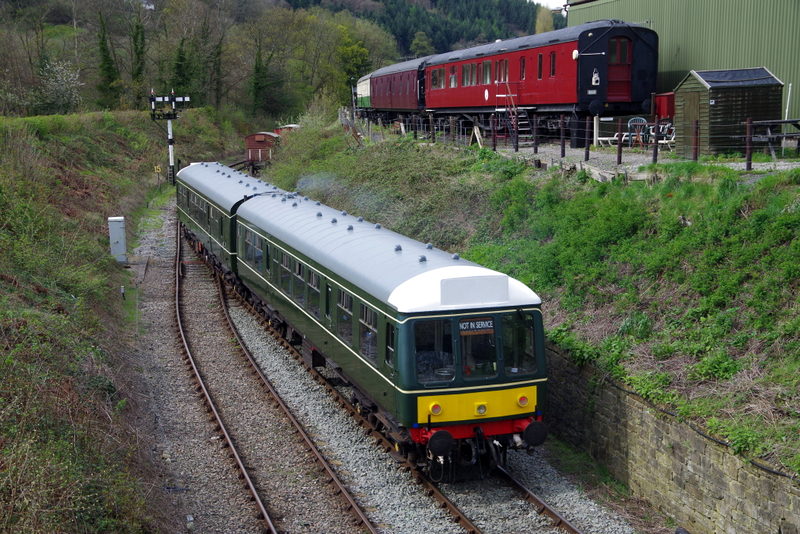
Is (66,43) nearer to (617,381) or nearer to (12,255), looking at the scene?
(12,255)

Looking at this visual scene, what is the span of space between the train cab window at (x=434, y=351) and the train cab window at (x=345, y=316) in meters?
2.10

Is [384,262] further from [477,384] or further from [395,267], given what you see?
[477,384]

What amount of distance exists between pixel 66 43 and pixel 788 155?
6178cm

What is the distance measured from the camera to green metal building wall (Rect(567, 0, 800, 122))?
18188 mm

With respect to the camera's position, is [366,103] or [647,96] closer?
[647,96]

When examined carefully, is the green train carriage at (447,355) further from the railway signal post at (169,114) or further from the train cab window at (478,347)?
the railway signal post at (169,114)

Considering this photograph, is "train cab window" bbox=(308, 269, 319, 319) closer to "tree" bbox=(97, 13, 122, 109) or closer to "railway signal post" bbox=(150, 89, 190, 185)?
"railway signal post" bbox=(150, 89, 190, 185)

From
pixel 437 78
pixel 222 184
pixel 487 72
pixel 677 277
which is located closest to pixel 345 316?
pixel 677 277

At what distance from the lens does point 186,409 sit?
1332 centimetres

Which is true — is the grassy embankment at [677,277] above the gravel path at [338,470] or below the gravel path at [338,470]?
above

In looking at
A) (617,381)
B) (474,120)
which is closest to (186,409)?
(617,381)

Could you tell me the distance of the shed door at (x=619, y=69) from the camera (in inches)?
830

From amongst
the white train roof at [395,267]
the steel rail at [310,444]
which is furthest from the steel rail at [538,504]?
the white train roof at [395,267]

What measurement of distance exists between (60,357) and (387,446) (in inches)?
193
